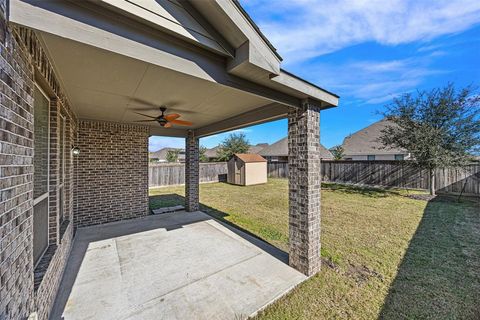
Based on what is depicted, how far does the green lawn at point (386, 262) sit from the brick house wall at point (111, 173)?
252 centimetres

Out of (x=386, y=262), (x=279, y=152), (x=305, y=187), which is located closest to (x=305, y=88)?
(x=305, y=187)

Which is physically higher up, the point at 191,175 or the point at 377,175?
the point at 191,175

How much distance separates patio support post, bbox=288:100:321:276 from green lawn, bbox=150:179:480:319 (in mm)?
362

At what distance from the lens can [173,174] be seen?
1343 centimetres

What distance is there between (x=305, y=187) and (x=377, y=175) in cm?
1152

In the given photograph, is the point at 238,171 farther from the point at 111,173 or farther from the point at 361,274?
the point at 361,274

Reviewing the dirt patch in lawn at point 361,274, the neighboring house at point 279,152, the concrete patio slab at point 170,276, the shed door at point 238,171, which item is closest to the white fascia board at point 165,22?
the concrete patio slab at point 170,276

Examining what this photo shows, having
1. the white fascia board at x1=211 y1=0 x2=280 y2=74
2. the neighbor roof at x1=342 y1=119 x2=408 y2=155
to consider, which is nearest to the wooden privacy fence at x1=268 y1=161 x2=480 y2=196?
the neighbor roof at x1=342 y1=119 x2=408 y2=155

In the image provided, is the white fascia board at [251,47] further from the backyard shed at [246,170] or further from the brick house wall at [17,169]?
the backyard shed at [246,170]

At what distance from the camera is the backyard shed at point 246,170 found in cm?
1348

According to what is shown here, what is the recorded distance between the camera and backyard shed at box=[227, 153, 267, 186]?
13.5m

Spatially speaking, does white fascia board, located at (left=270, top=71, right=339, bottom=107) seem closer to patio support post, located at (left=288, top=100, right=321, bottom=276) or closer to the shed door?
patio support post, located at (left=288, top=100, right=321, bottom=276)

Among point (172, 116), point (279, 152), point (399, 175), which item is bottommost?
point (399, 175)

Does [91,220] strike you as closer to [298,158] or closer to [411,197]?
[298,158]
